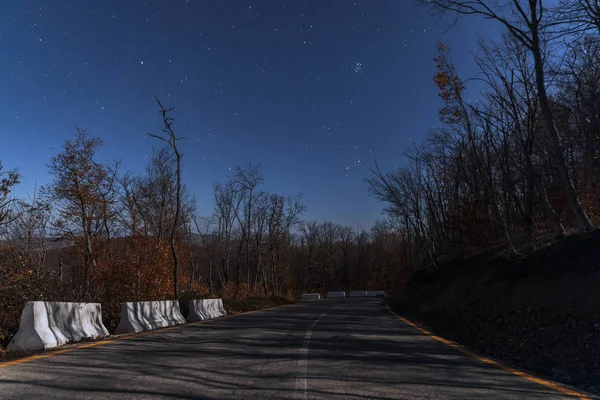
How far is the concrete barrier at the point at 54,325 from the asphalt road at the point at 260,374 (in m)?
0.85

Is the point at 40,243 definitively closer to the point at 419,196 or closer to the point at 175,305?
the point at 175,305

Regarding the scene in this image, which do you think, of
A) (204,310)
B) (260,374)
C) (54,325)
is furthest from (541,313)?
(204,310)

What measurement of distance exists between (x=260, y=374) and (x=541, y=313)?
716 centimetres

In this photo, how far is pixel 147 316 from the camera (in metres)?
13.0

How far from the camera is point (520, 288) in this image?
12.7 meters

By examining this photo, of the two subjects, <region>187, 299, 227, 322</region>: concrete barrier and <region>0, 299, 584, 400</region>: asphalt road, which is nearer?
<region>0, 299, 584, 400</region>: asphalt road

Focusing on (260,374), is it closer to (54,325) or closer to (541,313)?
(54,325)

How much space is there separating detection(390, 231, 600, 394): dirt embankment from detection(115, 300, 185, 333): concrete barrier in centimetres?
874

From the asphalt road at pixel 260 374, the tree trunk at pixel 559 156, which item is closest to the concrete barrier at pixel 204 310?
the asphalt road at pixel 260 374

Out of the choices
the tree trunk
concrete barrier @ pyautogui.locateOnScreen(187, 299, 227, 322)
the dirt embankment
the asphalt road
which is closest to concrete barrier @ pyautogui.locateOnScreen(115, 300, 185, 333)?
concrete barrier @ pyautogui.locateOnScreen(187, 299, 227, 322)

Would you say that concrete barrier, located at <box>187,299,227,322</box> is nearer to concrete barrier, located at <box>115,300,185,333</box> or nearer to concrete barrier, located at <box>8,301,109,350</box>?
concrete barrier, located at <box>115,300,185,333</box>

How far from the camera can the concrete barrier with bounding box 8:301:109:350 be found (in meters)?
7.96

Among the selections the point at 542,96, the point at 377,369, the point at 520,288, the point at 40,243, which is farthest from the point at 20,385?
the point at 40,243

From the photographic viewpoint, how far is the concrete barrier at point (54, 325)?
7957mm
